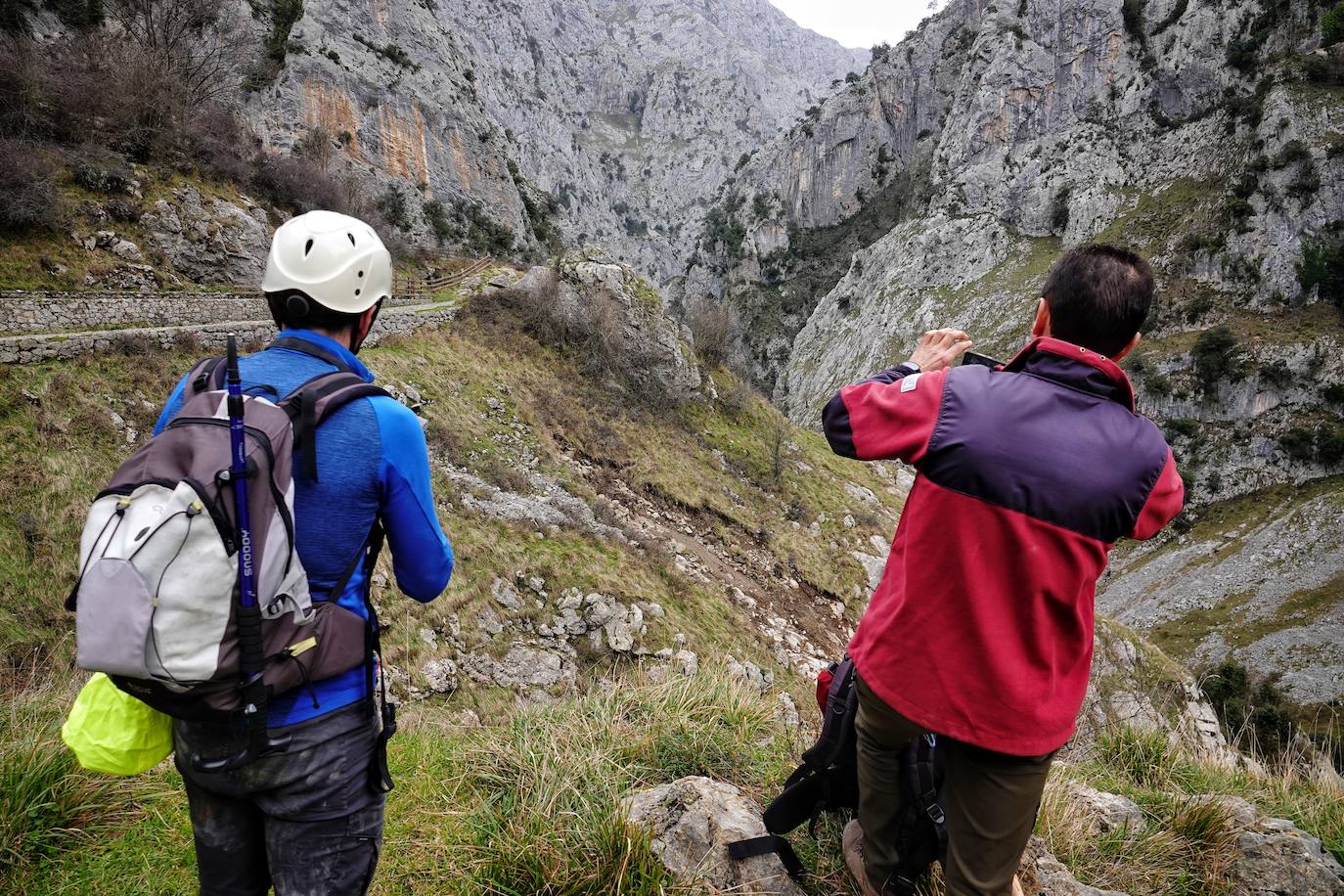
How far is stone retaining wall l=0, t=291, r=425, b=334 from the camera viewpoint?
1104 cm

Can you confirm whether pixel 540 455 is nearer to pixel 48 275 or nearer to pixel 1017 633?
pixel 48 275

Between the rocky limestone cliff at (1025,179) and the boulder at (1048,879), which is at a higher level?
the rocky limestone cliff at (1025,179)

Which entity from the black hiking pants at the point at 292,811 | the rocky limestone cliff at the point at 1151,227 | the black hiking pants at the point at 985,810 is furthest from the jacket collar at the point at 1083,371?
the rocky limestone cliff at the point at 1151,227

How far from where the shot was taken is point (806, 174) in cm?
8875

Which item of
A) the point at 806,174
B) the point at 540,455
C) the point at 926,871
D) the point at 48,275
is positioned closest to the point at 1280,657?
the point at 540,455

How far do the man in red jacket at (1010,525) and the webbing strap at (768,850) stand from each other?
0.72m

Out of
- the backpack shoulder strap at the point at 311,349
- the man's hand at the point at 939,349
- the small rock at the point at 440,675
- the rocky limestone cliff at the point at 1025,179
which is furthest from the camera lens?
the rocky limestone cliff at the point at 1025,179

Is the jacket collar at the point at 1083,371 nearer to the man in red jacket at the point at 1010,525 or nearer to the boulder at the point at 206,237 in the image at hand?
the man in red jacket at the point at 1010,525

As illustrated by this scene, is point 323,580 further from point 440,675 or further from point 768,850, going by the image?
point 440,675

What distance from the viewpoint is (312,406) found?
1544mm

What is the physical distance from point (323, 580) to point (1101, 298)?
2513 millimetres

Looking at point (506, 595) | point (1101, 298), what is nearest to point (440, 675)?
point (506, 595)

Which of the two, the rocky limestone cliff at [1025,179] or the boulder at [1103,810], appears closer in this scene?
the boulder at [1103,810]

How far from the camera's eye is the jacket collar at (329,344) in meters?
1.76
